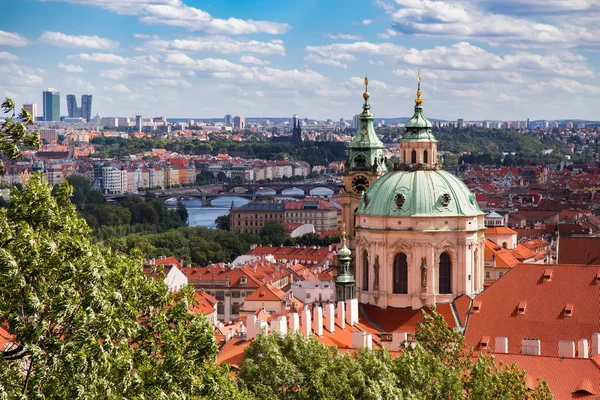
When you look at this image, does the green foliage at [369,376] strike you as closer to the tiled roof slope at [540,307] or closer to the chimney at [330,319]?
the tiled roof slope at [540,307]

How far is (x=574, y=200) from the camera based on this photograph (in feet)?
513

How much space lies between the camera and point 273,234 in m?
117

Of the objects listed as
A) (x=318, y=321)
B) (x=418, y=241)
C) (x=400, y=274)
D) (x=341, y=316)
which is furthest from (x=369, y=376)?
(x=400, y=274)

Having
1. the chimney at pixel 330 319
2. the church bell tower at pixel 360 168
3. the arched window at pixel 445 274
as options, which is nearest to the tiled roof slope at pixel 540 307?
the arched window at pixel 445 274

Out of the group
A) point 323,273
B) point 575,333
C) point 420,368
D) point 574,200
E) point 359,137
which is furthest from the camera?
point 574,200

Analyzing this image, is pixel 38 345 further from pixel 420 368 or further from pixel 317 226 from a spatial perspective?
pixel 317 226

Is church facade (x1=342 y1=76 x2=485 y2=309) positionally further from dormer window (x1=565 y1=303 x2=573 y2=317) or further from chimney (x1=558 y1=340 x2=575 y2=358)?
chimney (x1=558 y1=340 x2=575 y2=358)

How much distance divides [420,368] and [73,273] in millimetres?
10951

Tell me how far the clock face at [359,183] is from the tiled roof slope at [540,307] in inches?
575

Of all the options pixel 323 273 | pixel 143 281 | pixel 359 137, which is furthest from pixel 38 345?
pixel 323 273

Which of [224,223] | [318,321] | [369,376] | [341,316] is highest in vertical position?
[369,376]

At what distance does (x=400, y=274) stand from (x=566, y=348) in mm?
8073

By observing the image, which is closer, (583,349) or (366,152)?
(583,349)

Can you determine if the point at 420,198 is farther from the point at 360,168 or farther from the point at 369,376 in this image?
the point at 369,376
